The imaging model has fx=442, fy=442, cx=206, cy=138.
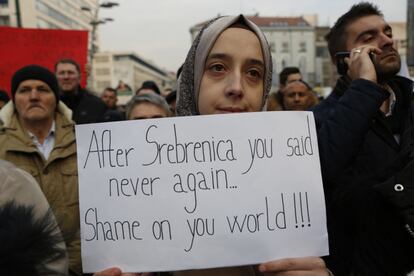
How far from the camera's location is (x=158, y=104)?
10.8 ft

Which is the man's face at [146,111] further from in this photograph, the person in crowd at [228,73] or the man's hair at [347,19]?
the person in crowd at [228,73]

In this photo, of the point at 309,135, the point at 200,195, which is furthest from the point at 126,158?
the point at 309,135

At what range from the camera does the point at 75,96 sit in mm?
4441

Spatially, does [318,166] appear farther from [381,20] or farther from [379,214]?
[381,20]

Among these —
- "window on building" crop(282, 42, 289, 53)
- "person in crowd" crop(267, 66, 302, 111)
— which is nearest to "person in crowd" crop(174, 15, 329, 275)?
"person in crowd" crop(267, 66, 302, 111)

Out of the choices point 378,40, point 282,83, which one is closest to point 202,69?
point 378,40

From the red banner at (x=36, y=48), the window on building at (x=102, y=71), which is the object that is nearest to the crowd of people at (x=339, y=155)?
the red banner at (x=36, y=48)

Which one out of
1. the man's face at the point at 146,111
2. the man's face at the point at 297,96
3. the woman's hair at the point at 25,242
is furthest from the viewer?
the man's face at the point at 297,96

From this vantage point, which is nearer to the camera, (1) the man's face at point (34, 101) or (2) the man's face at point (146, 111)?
(1) the man's face at point (34, 101)

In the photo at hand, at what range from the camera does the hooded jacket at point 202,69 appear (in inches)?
56.2

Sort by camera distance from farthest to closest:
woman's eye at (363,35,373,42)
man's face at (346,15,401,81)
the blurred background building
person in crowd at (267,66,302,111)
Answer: the blurred background building < person in crowd at (267,66,302,111) < woman's eye at (363,35,373,42) < man's face at (346,15,401,81)

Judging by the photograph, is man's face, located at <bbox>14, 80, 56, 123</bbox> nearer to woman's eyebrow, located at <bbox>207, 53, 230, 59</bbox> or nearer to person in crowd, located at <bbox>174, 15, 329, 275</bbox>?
person in crowd, located at <bbox>174, 15, 329, 275</bbox>

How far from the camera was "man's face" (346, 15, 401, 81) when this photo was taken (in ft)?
5.90

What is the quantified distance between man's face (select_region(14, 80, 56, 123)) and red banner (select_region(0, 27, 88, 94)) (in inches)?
95.8
